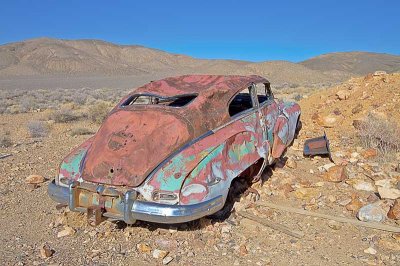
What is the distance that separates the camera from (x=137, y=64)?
94.8 metres

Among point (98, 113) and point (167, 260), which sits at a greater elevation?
point (98, 113)

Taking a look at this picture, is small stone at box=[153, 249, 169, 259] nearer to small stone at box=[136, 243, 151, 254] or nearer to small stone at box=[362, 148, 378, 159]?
small stone at box=[136, 243, 151, 254]

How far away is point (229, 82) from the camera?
201 inches

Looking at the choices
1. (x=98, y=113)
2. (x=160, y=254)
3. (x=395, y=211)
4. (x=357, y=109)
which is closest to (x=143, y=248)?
(x=160, y=254)

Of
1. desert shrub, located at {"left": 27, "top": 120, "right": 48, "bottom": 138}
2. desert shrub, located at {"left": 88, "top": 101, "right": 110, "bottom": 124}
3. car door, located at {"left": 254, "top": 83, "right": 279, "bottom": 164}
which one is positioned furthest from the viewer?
desert shrub, located at {"left": 88, "top": 101, "right": 110, "bottom": 124}

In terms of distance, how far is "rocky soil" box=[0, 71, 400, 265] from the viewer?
12.3 ft

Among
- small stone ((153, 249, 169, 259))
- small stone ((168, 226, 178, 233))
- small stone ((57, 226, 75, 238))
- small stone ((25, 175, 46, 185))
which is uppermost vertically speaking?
small stone ((25, 175, 46, 185))

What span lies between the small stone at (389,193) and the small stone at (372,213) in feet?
0.96

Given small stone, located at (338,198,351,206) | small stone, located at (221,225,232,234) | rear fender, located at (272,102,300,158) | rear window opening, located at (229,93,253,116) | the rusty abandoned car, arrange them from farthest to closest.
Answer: rear window opening, located at (229,93,253,116)
rear fender, located at (272,102,300,158)
small stone, located at (338,198,351,206)
small stone, located at (221,225,232,234)
the rusty abandoned car

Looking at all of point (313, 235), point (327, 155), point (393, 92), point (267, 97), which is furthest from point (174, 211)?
point (393, 92)

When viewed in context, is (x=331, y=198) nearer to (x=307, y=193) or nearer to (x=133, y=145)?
(x=307, y=193)

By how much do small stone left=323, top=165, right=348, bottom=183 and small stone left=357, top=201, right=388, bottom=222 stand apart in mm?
895

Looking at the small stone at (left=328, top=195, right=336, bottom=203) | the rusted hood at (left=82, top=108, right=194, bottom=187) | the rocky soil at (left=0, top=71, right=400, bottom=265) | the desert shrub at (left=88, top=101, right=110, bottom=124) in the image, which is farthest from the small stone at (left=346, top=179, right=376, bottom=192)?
the desert shrub at (left=88, top=101, right=110, bottom=124)

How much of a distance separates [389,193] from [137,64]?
93.4 m
